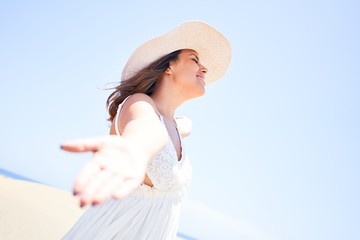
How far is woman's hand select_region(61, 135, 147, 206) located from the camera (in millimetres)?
780

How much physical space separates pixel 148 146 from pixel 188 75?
1103 millimetres

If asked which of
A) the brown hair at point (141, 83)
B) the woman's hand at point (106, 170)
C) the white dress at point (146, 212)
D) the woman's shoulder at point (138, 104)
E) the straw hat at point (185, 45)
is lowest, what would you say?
the woman's hand at point (106, 170)

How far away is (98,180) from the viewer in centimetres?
81

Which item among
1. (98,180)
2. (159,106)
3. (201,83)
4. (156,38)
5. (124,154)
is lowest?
(98,180)

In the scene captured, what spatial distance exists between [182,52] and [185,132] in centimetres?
54

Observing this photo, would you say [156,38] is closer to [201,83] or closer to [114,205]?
[201,83]

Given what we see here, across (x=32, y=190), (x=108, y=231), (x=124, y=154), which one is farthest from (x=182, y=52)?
(x=32, y=190)

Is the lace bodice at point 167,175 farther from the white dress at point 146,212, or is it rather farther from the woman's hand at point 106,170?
the woman's hand at point 106,170

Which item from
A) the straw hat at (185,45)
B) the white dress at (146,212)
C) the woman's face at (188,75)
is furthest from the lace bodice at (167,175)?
the straw hat at (185,45)

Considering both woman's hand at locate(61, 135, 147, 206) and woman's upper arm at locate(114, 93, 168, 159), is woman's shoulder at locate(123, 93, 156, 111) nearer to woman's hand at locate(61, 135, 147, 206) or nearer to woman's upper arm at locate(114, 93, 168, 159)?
woman's upper arm at locate(114, 93, 168, 159)

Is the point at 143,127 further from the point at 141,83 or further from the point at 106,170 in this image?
the point at 141,83

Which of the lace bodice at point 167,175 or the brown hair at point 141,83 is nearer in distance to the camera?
the lace bodice at point 167,175

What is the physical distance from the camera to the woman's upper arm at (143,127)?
1153 millimetres

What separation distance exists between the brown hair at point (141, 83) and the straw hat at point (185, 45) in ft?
0.20
